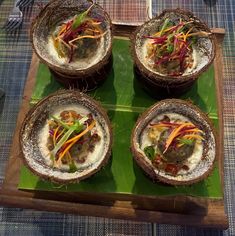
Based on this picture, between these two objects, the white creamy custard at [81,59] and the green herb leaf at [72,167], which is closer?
the green herb leaf at [72,167]

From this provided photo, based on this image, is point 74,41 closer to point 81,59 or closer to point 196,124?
point 81,59

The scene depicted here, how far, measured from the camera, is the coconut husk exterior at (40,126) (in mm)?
3125

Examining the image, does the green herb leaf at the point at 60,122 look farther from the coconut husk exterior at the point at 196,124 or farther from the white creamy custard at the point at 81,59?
the white creamy custard at the point at 81,59

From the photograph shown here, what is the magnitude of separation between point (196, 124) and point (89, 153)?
1081 mm

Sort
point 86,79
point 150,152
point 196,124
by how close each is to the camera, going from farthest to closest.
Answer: point 86,79 → point 196,124 → point 150,152

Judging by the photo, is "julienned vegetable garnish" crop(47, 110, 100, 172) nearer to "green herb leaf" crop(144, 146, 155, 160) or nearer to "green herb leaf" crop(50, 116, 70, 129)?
"green herb leaf" crop(50, 116, 70, 129)

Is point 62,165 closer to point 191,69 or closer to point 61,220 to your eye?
point 61,220

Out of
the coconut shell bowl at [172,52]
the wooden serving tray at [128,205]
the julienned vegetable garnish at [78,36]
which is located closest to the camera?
the wooden serving tray at [128,205]

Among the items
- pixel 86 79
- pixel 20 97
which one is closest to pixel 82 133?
pixel 86 79

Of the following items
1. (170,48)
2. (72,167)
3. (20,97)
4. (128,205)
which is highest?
(170,48)

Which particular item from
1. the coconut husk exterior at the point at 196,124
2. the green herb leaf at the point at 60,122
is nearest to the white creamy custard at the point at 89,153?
the green herb leaf at the point at 60,122

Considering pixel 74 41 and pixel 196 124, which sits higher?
pixel 74 41

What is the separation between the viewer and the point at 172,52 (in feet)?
11.8

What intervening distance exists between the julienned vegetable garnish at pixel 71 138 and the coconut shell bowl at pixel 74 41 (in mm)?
421
